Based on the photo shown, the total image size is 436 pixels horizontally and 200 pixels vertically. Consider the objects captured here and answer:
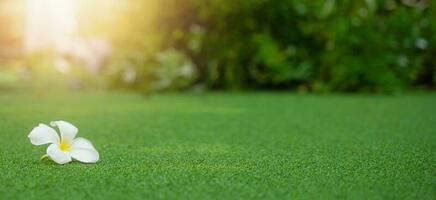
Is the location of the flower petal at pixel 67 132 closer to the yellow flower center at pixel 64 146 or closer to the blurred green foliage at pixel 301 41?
the yellow flower center at pixel 64 146

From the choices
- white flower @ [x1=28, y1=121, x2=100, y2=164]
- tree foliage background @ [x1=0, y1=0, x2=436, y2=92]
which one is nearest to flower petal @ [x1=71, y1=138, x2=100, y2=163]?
white flower @ [x1=28, y1=121, x2=100, y2=164]

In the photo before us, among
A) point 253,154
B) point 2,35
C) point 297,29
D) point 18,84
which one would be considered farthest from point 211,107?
point 2,35

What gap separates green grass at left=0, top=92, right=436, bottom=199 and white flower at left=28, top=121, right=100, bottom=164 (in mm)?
31

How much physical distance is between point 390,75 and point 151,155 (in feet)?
9.82

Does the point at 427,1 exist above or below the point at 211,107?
above

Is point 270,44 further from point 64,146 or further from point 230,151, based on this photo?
point 64,146

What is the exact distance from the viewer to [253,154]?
2.05 metres

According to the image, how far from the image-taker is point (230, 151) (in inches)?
83.5

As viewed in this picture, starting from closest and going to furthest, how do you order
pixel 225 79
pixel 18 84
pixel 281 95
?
1. pixel 281 95
2. pixel 225 79
3. pixel 18 84

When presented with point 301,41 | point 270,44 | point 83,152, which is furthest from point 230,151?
point 301,41

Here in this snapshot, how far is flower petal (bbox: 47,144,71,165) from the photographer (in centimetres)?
181

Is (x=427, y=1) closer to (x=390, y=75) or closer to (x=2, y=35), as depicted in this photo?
(x=390, y=75)

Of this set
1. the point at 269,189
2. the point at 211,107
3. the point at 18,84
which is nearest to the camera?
the point at 269,189

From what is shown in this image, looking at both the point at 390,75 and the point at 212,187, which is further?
the point at 390,75
